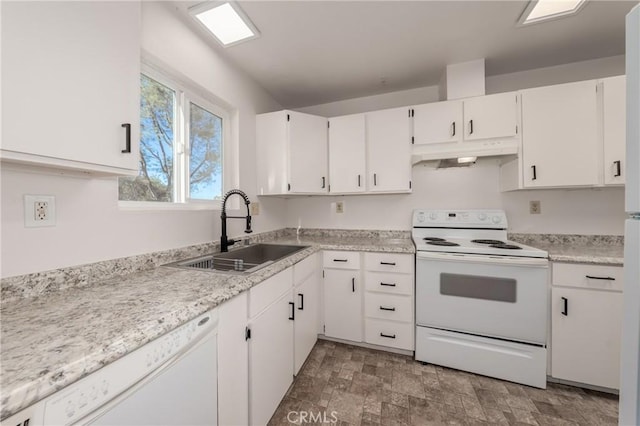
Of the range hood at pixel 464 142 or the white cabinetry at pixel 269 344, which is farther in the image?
the range hood at pixel 464 142

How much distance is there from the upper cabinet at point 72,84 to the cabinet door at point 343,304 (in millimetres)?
1643

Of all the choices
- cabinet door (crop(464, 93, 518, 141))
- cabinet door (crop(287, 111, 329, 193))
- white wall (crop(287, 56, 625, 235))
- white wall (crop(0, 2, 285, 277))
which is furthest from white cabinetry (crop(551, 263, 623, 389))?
white wall (crop(0, 2, 285, 277))

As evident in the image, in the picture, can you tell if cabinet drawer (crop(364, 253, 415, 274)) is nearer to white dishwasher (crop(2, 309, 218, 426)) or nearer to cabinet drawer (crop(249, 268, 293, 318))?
cabinet drawer (crop(249, 268, 293, 318))

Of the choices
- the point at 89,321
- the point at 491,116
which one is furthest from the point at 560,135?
the point at 89,321

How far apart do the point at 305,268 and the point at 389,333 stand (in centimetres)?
93

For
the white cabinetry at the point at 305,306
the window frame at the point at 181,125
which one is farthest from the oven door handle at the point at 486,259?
the window frame at the point at 181,125

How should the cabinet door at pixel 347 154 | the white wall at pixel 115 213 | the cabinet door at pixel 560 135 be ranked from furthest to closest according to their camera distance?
1. the cabinet door at pixel 347 154
2. the cabinet door at pixel 560 135
3. the white wall at pixel 115 213

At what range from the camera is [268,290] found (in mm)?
1267

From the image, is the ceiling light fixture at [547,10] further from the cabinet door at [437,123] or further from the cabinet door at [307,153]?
the cabinet door at [307,153]

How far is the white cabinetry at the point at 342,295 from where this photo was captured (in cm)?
205

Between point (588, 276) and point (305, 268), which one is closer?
point (588, 276)

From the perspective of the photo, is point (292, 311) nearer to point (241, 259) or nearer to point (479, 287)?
point (241, 259)

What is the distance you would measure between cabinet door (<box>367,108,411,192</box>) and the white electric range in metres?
0.64

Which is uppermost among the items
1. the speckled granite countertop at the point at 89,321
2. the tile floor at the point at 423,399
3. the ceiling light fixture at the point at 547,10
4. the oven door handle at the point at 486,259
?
the ceiling light fixture at the point at 547,10
